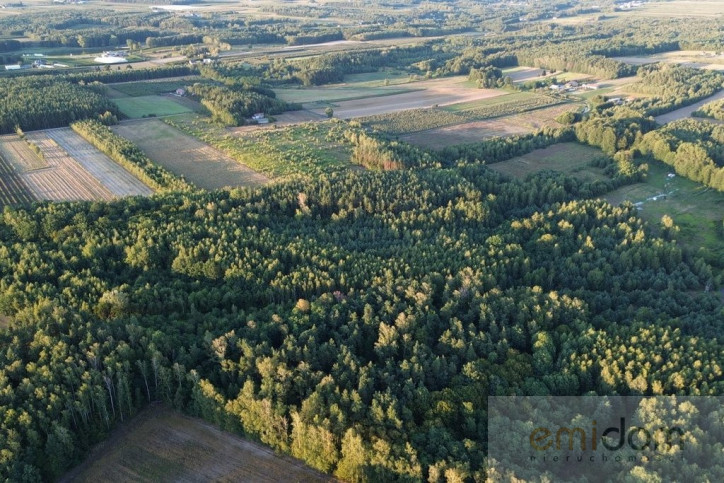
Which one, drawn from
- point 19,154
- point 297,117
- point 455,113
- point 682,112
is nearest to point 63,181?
point 19,154

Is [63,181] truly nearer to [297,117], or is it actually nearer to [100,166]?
[100,166]

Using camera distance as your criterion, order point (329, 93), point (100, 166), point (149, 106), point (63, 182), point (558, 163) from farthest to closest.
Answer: point (329, 93) → point (149, 106) → point (558, 163) → point (100, 166) → point (63, 182)

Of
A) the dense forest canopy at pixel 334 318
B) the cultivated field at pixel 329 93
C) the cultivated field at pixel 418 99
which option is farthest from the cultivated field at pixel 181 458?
the cultivated field at pixel 329 93

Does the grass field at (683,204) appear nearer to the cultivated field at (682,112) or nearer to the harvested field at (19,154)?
the cultivated field at (682,112)

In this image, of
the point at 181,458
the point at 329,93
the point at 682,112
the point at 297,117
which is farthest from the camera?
the point at 329,93

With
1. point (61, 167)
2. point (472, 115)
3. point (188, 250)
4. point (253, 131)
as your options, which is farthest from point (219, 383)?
point (472, 115)

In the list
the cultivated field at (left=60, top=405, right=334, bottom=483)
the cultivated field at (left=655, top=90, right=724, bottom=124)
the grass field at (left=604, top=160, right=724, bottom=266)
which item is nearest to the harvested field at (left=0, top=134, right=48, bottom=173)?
the cultivated field at (left=60, top=405, right=334, bottom=483)

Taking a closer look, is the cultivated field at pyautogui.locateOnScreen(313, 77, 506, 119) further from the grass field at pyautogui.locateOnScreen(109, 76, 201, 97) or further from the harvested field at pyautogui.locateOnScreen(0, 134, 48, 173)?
the harvested field at pyautogui.locateOnScreen(0, 134, 48, 173)
